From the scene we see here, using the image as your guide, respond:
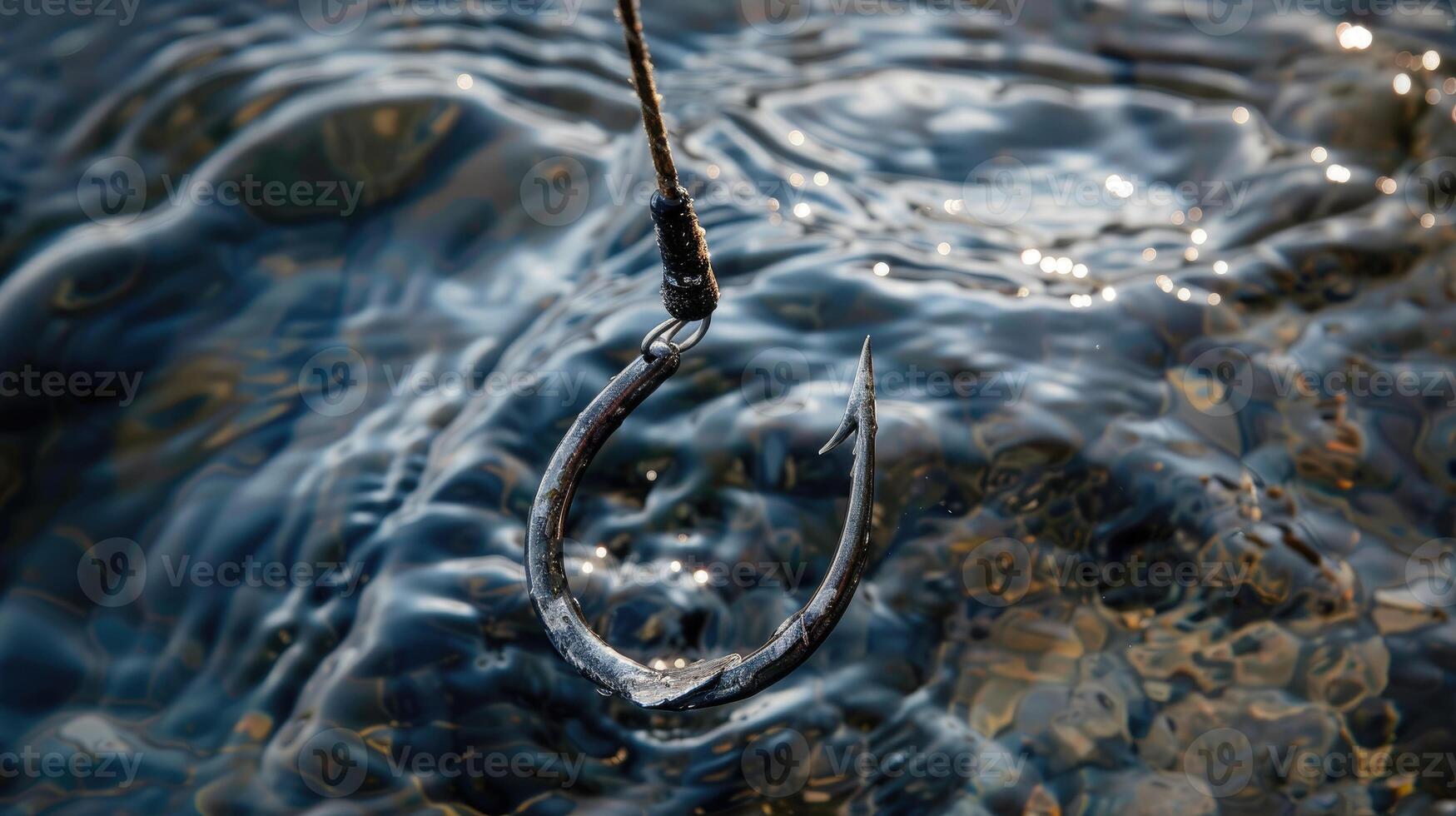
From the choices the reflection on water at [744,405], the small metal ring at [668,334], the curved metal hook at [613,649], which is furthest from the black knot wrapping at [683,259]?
the reflection on water at [744,405]

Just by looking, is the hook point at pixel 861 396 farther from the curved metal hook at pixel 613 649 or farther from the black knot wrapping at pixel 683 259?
the black knot wrapping at pixel 683 259

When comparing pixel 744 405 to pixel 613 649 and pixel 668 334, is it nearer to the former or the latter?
pixel 668 334

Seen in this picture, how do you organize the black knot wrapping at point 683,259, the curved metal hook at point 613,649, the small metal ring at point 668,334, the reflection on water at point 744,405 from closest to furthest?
the black knot wrapping at point 683,259 < the curved metal hook at point 613,649 < the small metal ring at point 668,334 < the reflection on water at point 744,405

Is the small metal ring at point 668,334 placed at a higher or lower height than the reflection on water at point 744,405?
higher

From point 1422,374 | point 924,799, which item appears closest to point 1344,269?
point 1422,374

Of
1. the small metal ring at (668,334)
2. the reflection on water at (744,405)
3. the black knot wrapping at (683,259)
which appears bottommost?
the reflection on water at (744,405)

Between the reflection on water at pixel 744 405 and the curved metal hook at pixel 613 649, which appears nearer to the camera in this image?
the curved metal hook at pixel 613 649

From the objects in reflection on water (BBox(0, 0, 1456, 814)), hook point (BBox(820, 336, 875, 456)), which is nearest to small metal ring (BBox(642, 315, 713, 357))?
hook point (BBox(820, 336, 875, 456))
